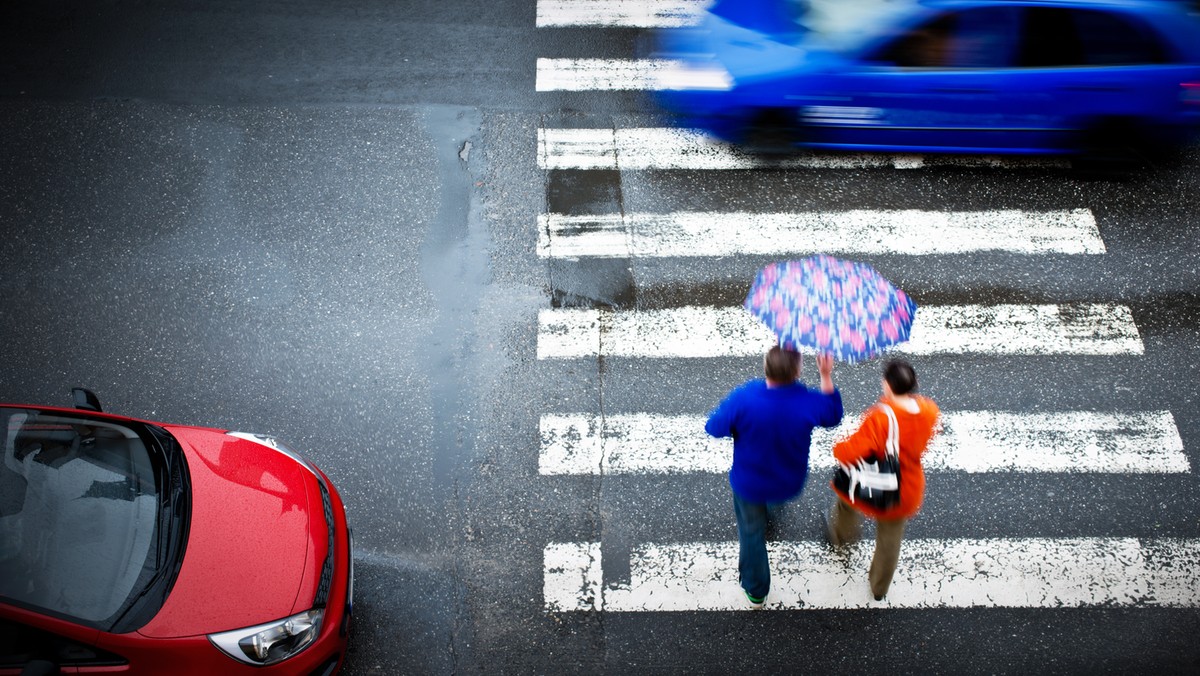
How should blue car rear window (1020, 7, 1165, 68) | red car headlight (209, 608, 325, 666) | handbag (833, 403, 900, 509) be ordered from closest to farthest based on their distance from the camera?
handbag (833, 403, 900, 509), red car headlight (209, 608, 325, 666), blue car rear window (1020, 7, 1165, 68)

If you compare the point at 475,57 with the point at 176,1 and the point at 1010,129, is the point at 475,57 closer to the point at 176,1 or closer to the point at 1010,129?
the point at 176,1

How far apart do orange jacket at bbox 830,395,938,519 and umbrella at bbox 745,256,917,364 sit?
33 centimetres

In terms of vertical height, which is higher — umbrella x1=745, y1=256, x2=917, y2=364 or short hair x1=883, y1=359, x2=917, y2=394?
umbrella x1=745, y1=256, x2=917, y2=364

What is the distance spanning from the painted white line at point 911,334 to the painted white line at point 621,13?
3986 mm

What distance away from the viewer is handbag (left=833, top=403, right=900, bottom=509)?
14.9 feet

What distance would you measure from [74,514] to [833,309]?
161 inches

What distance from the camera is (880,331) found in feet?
15.1

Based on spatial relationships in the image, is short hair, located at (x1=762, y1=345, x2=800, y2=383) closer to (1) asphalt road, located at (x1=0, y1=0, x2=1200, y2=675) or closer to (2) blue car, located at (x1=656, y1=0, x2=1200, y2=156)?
(1) asphalt road, located at (x1=0, y1=0, x2=1200, y2=675)

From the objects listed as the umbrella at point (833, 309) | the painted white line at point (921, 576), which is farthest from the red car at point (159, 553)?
the umbrella at point (833, 309)

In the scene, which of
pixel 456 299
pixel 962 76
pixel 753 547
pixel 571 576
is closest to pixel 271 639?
pixel 571 576

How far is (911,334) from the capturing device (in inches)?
273

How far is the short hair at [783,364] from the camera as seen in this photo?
4441 millimetres

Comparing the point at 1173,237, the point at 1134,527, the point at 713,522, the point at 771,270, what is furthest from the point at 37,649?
the point at 1173,237

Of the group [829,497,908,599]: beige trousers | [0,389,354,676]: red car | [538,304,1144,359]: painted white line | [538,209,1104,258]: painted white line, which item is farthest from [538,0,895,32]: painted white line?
[0,389,354,676]: red car
